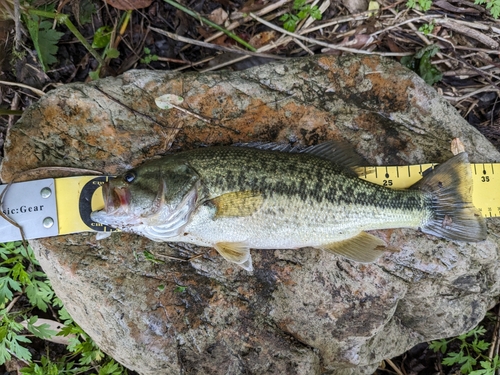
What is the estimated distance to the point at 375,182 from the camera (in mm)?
4223

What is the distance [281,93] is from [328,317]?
229 cm

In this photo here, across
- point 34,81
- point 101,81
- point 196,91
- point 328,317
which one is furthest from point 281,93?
point 34,81

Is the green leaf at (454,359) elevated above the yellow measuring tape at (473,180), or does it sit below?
below

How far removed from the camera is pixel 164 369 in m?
3.88

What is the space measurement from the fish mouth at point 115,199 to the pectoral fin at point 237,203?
0.74m

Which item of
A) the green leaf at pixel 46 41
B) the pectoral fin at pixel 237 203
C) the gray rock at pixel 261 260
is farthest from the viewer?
the green leaf at pixel 46 41

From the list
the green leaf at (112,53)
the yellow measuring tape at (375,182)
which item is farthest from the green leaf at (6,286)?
the green leaf at (112,53)

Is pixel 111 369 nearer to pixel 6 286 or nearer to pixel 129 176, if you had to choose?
pixel 6 286

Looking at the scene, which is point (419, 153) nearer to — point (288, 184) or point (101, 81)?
point (288, 184)

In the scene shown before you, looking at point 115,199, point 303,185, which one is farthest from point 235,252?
point 115,199

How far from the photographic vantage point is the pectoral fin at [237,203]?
3672mm

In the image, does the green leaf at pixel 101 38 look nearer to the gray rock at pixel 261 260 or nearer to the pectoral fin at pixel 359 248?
the gray rock at pixel 261 260

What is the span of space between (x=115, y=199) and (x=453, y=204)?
3.09 meters

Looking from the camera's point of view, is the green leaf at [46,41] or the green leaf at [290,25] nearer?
the green leaf at [46,41]
